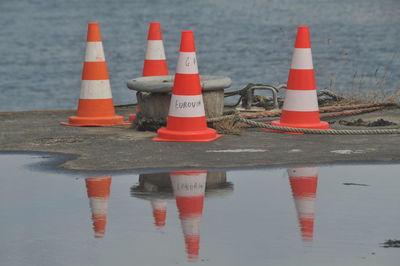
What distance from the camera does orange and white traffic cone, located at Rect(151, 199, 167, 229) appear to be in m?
6.20

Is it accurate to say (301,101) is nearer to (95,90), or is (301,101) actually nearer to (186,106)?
(186,106)

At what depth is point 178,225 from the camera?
20.1 ft

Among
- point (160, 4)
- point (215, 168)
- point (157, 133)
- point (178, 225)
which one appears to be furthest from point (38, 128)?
point (160, 4)

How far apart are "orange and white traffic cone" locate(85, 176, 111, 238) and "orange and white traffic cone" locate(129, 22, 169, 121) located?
3.57m

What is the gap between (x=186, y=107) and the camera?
9.55 metres

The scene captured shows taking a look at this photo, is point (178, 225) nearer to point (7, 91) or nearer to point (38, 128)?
point (38, 128)

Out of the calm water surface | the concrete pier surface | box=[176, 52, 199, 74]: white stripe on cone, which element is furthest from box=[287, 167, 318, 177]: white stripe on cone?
the calm water surface

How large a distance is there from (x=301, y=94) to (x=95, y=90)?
6.89 feet

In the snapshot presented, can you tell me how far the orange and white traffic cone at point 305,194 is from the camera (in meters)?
6.04

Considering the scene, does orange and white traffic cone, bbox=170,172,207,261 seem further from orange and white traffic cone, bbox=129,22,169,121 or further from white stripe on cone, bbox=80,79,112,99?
orange and white traffic cone, bbox=129,22,169,121

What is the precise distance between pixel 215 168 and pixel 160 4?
152 ft

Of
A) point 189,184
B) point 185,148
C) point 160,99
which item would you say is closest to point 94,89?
point 160,99

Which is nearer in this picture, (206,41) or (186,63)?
(186,63)

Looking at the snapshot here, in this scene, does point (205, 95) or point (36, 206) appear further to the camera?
point (205, 95)
